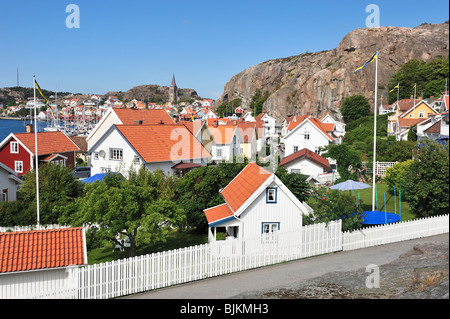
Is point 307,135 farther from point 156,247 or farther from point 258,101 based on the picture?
point 258,101

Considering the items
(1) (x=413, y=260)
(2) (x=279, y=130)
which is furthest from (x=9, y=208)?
(2) (x=279, y=130)

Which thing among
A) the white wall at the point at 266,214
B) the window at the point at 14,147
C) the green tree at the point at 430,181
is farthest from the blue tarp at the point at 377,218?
the window at the point at 14,147

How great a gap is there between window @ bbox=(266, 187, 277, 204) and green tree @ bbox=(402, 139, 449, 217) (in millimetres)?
A: 8016

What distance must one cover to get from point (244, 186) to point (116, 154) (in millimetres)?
19858

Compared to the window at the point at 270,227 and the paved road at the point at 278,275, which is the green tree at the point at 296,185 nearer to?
the window at the point at 270,227

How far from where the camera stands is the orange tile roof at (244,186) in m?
18.2

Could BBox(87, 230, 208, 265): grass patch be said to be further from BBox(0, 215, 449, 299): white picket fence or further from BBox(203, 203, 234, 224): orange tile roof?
BBox(0, 215, 449, 299): white picket fence

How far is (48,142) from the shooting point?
4469cm

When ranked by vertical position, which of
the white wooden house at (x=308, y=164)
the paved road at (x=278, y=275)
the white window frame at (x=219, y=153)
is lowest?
the paved road at (x=278, y=275)

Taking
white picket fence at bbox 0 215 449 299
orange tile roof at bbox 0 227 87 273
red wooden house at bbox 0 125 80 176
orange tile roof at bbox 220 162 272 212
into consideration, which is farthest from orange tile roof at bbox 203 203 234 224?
red wooden house at bbox 0 125 80 176

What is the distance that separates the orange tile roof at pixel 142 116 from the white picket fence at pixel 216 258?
32.8 meters

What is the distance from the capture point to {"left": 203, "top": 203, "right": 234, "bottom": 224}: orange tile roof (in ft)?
61.3

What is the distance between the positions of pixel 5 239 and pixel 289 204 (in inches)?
467

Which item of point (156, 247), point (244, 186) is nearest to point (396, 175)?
point (244, 186)
